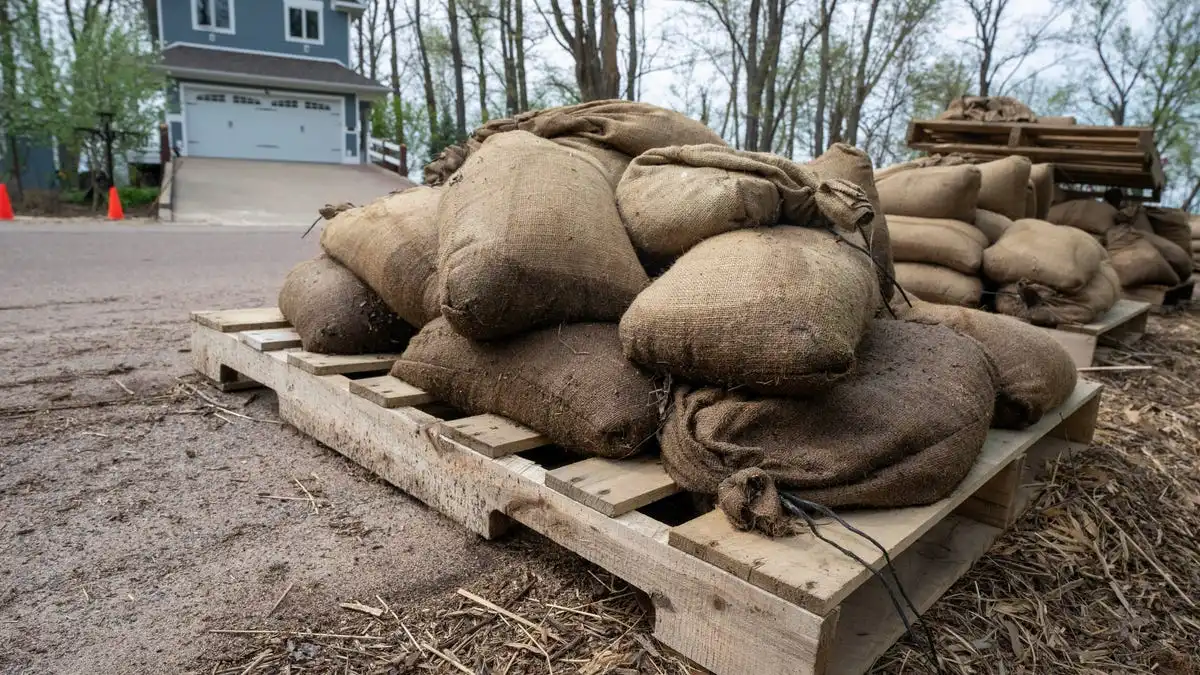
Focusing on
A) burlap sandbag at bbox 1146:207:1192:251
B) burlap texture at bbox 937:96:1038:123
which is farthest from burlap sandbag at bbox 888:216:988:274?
burlap sandbag at bbox 1146:207:1192:251

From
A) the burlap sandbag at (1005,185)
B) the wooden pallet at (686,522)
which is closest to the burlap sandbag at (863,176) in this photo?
the wooden pallet at (686,522)

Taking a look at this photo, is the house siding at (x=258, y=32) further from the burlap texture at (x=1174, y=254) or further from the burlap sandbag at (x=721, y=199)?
the burlap sandbag at (x=721, y=199)

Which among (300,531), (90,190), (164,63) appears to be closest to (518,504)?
(300,531)

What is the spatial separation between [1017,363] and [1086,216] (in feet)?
18.6

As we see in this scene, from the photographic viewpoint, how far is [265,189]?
709 inches

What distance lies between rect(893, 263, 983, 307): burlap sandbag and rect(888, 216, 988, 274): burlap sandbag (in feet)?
0.17

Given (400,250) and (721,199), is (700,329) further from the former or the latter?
(400,250)

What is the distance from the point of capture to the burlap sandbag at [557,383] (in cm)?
198

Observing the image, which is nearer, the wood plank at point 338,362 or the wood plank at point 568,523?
the wood plank at point 568,523

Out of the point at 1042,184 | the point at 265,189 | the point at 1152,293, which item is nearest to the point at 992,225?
the point at 1042,184

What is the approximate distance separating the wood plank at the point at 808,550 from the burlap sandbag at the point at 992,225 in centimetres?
Result: 355

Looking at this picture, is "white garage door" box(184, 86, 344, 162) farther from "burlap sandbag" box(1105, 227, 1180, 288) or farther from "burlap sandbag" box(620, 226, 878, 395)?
"burlap sandbag" box(620, 226, 878, 395)

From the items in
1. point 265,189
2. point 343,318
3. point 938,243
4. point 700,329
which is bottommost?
point 343,318

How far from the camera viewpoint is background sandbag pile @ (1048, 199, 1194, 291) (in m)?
6.86
